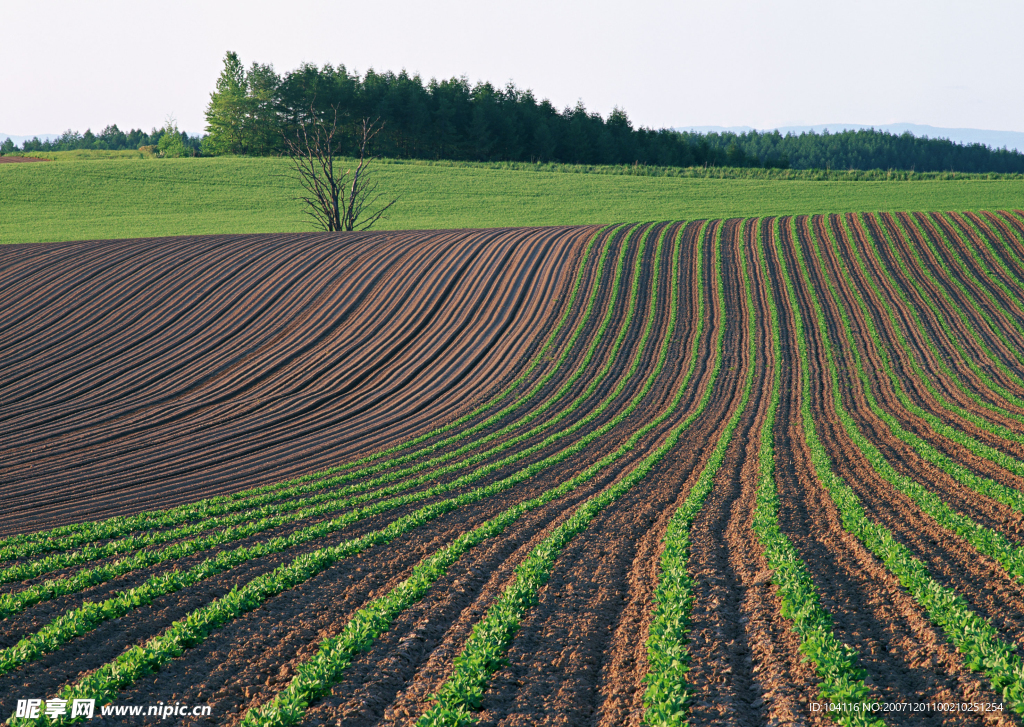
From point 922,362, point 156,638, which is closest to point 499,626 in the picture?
point 156,638

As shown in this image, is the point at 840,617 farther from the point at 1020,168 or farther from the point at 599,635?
the point at 1020,168

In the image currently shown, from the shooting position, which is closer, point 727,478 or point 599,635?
point 599,635

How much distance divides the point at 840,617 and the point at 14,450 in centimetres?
1892

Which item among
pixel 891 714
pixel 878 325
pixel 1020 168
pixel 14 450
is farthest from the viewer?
pixel 1020 168

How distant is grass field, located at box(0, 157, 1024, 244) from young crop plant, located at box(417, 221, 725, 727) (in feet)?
137

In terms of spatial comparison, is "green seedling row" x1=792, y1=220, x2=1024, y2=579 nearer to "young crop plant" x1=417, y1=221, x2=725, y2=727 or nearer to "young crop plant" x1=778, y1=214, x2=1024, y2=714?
"young crop plant" x1=778, y1=214, x2=1024, y2=714

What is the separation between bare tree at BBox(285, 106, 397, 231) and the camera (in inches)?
1887

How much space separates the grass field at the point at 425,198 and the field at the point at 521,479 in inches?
694

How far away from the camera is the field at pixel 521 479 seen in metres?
6.54

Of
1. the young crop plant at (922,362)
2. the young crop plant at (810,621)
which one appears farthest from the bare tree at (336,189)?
the young crop plant at (810,621)

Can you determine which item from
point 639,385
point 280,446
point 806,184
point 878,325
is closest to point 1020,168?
point 806,184

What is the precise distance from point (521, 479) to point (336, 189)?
3962 centimetres

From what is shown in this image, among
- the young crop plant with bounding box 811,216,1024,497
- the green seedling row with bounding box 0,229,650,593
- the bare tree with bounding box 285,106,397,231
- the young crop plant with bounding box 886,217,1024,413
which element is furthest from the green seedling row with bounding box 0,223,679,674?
the bare tree with bounding box 285,106,397,231

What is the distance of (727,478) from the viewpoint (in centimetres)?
1405
